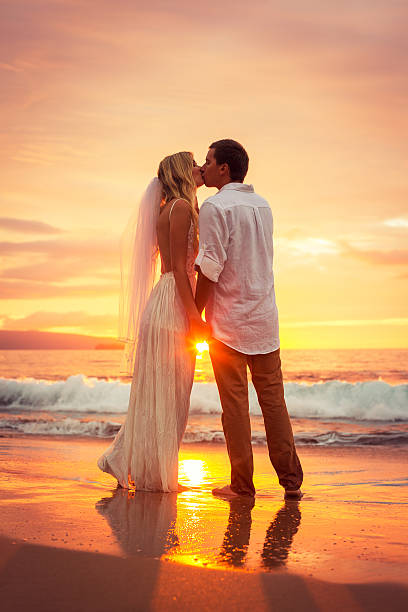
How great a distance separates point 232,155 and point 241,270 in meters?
0.75

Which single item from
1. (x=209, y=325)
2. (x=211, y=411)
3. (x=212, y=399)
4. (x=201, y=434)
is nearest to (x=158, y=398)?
(x=209, y=325)

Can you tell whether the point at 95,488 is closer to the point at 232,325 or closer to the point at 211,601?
the point at 232,325

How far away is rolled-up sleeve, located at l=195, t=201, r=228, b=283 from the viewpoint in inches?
156

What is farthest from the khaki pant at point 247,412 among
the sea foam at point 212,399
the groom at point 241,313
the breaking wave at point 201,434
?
the sea foam at point 212,399

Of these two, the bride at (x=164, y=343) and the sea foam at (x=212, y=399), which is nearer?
the bride at (x=164, y=343)

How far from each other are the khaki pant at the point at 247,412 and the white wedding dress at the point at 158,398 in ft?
0.89

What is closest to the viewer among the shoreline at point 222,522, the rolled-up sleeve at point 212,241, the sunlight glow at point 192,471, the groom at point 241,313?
the shoreline at point 222,522

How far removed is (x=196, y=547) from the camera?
2744 mm

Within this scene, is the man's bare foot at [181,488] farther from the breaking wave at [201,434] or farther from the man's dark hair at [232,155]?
the breaking wave at [201,434]

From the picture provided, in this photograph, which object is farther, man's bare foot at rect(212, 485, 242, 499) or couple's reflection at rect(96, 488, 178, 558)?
man's bare foot at rect(212, 485, 242, 499)

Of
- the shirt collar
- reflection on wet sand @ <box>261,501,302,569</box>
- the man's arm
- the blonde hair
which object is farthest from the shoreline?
the shirt collar

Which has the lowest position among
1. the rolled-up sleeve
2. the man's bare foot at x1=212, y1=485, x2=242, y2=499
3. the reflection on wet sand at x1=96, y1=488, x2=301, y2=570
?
the man's bare foot at x1=212, y1=485, x2=242, y2=499

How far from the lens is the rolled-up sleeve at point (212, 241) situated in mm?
3973

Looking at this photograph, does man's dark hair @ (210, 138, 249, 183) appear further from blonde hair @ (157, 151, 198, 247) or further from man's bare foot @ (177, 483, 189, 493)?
man's bare foot @ (177, 483, 189, 493)
